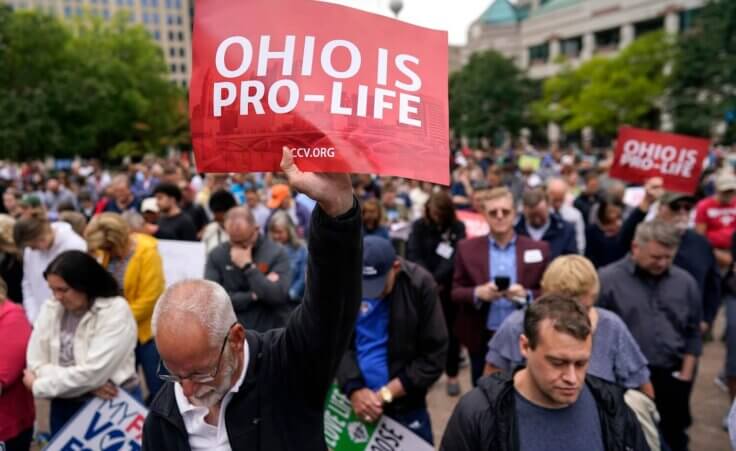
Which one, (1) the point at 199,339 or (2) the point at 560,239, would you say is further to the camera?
(2) the point at 560,239

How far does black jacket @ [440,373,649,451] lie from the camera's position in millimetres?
2408

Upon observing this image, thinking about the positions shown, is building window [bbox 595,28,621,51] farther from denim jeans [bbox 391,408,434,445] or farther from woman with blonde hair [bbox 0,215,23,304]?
denim jeans [bbox 391,408,434,445]

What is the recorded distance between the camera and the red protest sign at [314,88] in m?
1.79

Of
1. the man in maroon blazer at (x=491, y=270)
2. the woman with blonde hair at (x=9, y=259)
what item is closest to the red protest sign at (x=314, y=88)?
the man in maroon blazer at (x=491, y=270)

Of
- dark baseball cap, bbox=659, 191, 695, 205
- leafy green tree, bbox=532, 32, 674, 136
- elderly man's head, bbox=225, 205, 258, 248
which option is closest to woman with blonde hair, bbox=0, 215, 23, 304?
elderly man's head, bbox=225, 205, 258, 248

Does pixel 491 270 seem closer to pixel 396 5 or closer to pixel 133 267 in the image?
pixel 133 267

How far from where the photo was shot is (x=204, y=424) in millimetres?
1906

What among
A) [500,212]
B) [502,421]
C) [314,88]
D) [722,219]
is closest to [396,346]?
[502,421]

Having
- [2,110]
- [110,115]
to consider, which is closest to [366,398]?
[2,110]

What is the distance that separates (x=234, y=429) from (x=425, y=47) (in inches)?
50.5

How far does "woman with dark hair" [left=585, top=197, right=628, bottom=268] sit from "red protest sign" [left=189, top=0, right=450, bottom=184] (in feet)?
16.7

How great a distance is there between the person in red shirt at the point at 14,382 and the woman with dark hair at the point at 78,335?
8 cm

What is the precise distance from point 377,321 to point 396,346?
18 cm

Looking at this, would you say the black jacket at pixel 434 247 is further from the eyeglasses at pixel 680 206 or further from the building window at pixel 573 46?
the building window at pixel 573 46
